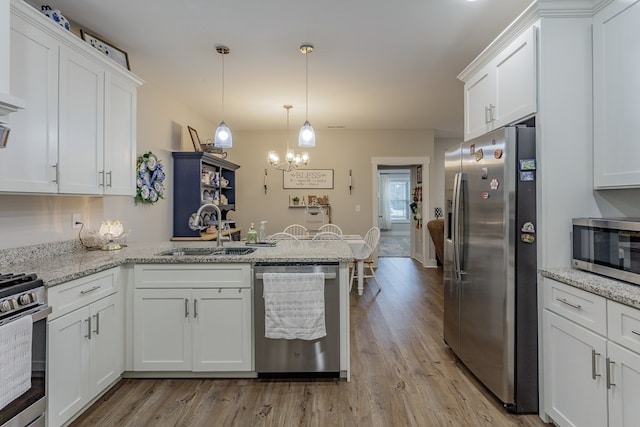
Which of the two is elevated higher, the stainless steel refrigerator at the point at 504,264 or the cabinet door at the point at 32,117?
the cabinet door at the point at 32,117

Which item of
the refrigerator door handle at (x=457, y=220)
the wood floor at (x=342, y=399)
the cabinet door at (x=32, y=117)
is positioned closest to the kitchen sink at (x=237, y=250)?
the wood floor at (x=342, y=399)

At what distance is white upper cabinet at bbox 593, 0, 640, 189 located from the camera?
1.67 metres

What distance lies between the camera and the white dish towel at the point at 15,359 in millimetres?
1378

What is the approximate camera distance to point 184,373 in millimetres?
2412

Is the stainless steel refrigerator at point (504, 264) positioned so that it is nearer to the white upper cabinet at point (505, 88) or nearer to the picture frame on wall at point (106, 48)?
the white upper cabinet at point (505, 88)

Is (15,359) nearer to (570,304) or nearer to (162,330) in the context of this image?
(162,330)

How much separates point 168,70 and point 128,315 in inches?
100

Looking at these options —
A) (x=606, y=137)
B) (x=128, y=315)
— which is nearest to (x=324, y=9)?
(x=606, y=137)

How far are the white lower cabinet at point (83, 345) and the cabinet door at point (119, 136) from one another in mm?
788

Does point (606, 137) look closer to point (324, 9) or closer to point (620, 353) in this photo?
point (620, 353)

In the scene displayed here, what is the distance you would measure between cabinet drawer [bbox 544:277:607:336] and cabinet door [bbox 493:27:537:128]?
1.00 m

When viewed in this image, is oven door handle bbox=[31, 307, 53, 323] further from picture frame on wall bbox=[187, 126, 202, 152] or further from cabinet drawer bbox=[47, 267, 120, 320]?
picture frame on wall bbox=[187, 126, 202, 152]

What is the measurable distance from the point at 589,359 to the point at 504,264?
588mm

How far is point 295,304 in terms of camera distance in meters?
Result: 2.32
